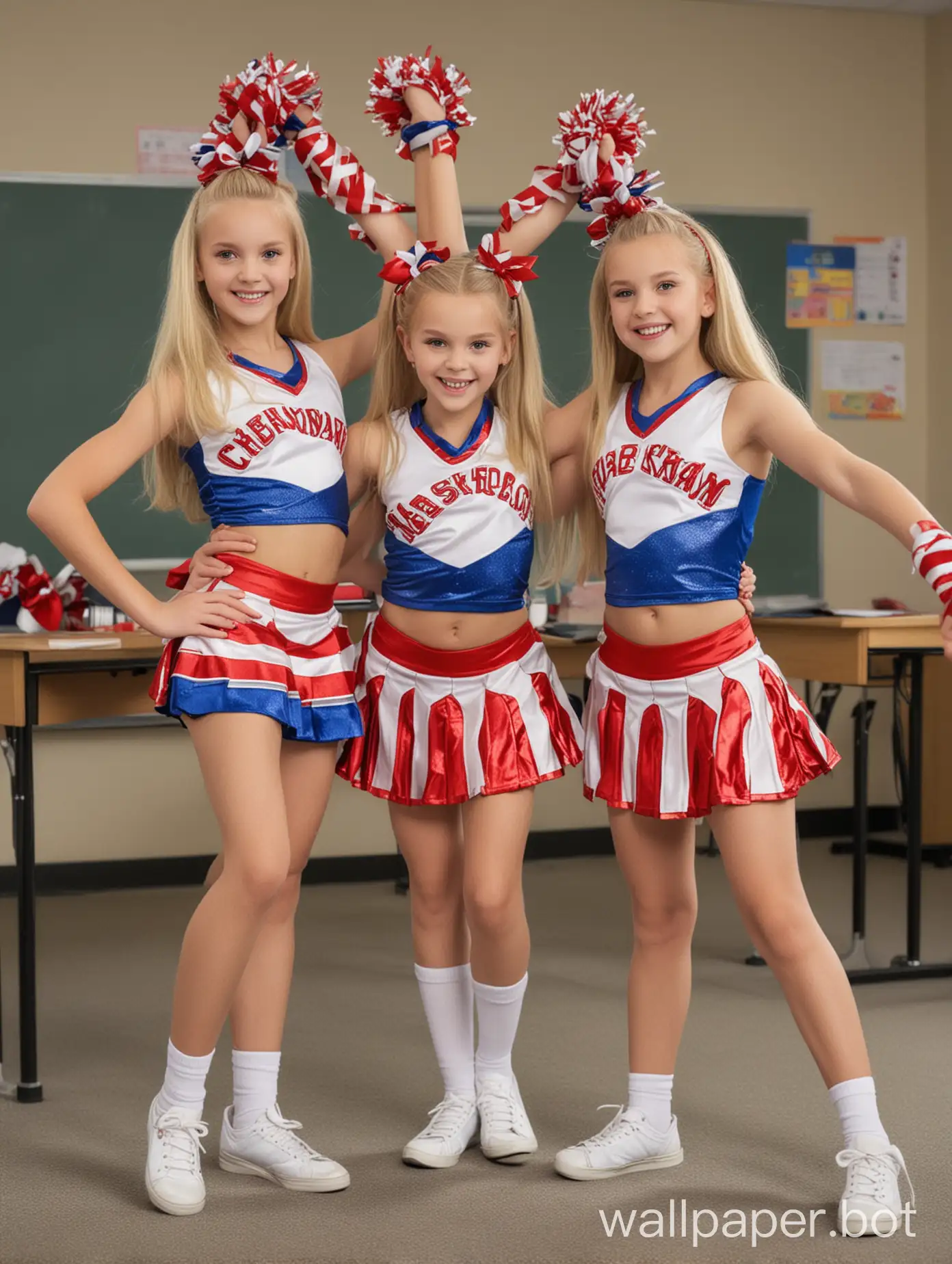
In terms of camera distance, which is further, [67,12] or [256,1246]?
[67,12]

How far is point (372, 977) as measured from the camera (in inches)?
142

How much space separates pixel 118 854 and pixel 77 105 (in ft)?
7.93

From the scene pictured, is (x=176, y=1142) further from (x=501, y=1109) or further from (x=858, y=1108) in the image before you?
(x=858, y=1108)

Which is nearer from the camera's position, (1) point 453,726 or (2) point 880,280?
(1) point 453,726

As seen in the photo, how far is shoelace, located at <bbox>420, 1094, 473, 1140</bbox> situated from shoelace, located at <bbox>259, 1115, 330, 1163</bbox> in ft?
0.58

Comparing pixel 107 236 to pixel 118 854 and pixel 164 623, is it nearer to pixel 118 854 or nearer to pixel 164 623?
pixel 118 854

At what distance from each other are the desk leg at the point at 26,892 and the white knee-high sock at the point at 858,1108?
1.47 meters

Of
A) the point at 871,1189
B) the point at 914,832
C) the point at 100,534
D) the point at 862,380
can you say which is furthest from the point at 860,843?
the point at 862,380

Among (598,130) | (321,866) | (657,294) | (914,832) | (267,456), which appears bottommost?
(321,866)

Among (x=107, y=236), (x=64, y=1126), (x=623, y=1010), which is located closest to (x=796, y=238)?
(x=107, y=236)

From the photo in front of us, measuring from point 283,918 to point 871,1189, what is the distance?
946 mm

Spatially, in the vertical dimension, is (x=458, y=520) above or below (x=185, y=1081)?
above

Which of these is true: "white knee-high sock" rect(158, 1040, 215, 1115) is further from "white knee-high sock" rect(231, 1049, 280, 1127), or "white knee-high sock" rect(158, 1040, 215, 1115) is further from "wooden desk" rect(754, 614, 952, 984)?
"wooden desk" rect(754, 614, 952, 984)

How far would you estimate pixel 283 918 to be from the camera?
2.28 meters
